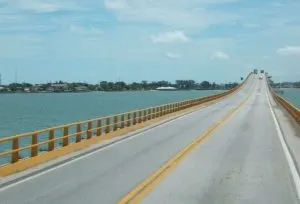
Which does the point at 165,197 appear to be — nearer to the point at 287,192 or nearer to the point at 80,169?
the point at 287,192

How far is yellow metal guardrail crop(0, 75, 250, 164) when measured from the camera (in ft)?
57.8

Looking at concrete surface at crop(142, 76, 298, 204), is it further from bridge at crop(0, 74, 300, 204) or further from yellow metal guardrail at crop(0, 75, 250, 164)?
yellow metal guardrail at crop(0, 75, 250, 164)

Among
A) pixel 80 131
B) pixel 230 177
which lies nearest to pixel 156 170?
pixel 230 177

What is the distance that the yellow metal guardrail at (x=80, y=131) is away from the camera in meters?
17.6

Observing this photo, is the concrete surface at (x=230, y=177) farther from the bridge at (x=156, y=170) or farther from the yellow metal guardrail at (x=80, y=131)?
the yellow metal guardrail at (x=80, y=131)

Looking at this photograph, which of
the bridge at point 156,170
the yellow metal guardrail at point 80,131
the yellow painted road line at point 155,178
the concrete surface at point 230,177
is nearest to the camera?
the yellow painted road line at point 155,178

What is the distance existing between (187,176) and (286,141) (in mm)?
12275

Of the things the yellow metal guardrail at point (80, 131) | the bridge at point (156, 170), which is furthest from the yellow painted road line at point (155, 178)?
the yellow metal guardrail at point (80, 131)

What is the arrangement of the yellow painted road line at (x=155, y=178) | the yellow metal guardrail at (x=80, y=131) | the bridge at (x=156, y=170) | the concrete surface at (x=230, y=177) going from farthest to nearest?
1. the yellow metal guardrail at (x=80, y=131)
2. the bridge at (x=156, y=170)
3. the concrete surface at (x=230, y=177)
4. the yellow painted road line at (x=155, y=178)

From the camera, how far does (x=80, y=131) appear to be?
24875 millimetres

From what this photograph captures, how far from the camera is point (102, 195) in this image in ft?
41.4

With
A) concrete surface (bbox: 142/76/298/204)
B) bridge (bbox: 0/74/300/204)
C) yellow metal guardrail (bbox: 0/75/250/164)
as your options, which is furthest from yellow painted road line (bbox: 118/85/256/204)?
yellow metal guardrail (bbox: 0/75/250/164)

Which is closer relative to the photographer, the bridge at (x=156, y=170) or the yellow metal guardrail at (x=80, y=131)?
the bridge at (x=156, y=170)

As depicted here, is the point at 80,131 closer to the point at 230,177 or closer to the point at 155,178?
the point at 155,178
